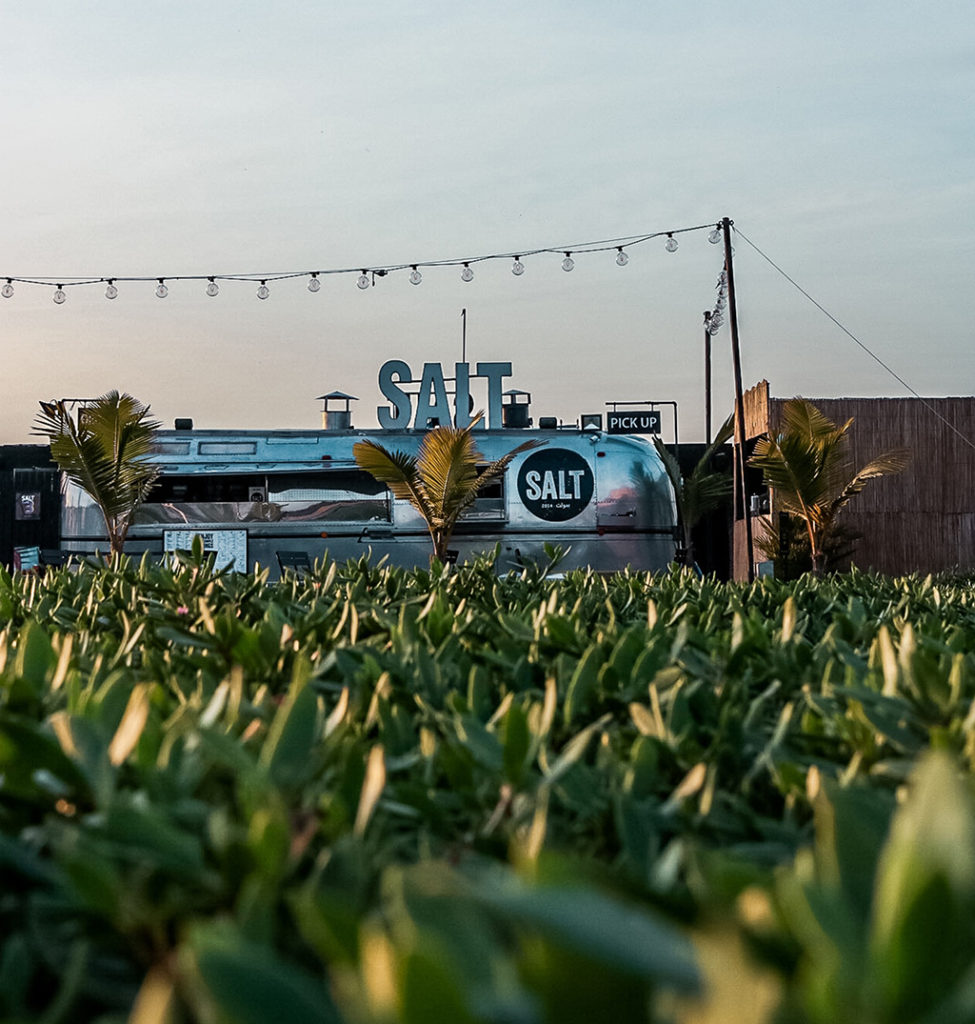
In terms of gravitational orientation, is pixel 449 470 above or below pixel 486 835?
above

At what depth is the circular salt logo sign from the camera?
1944 centimetres

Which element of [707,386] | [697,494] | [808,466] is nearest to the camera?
[808,466]

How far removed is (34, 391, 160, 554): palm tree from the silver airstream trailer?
3267 millimetres

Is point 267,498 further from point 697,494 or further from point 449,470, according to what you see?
point 697,494

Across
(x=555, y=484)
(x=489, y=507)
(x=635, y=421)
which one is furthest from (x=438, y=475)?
(x=635, y=421)

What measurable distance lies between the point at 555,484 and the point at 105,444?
23.0ft

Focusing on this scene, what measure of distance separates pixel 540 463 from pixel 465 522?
150 centimetres

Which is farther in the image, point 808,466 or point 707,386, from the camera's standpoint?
point 707,386

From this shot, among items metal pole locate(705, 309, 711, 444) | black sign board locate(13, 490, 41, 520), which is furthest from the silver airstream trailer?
metal pole locate(705, 309, 711, 444)

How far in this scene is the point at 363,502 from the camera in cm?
1953

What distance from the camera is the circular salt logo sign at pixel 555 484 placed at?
19.4 m

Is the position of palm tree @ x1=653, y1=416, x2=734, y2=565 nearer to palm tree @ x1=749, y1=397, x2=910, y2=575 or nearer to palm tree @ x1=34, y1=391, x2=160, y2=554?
palm tree @ x1=749, y1=397, x2=910, y2=575

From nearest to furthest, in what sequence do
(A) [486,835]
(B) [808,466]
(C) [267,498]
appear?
(A) [486,835] → (B) [808,466] → (C) [267,498]

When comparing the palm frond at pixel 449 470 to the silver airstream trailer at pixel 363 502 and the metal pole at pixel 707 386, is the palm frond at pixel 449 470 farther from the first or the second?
the metal pole at pixel 707 386
